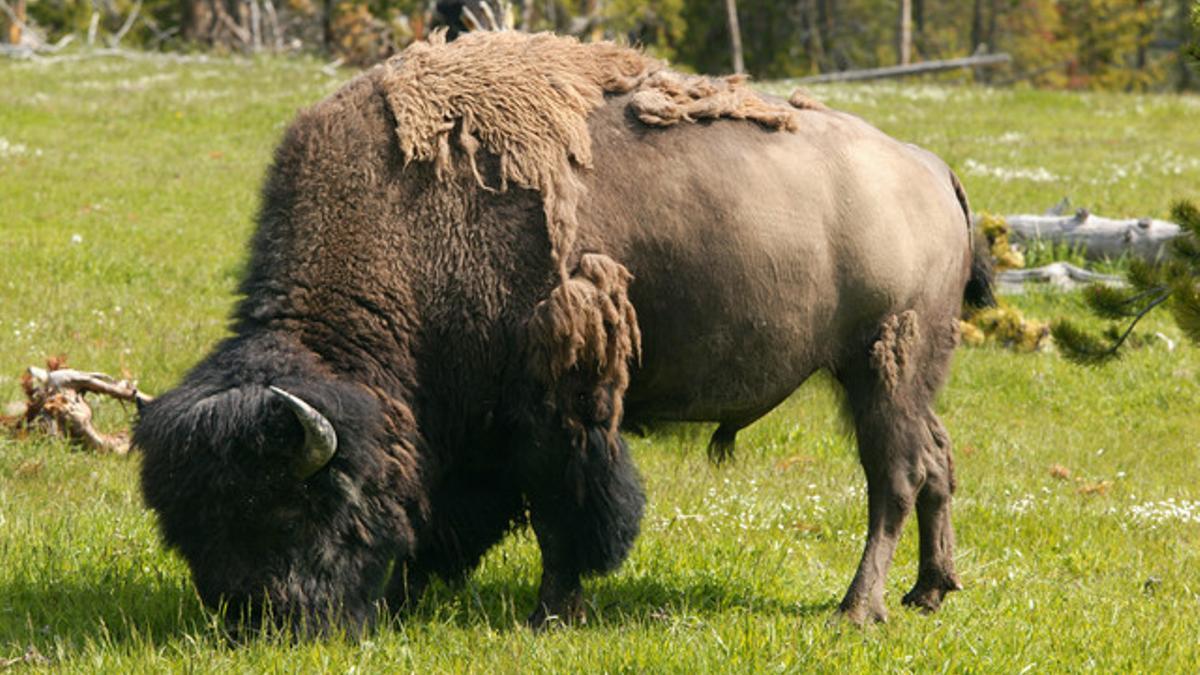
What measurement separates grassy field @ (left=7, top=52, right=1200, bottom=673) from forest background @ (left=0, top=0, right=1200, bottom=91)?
17.3 m

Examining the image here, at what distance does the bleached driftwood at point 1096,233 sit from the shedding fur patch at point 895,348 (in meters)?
8.02

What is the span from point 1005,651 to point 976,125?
67.7 ft

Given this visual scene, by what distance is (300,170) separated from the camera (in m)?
5.80

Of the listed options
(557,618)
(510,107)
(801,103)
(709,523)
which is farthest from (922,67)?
(557,618)

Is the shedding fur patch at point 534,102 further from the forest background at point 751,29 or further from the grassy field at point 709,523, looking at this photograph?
the forest background at point 751,29

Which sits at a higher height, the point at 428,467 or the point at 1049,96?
the point at 428,467

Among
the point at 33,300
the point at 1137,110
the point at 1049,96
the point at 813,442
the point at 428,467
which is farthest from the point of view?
the point at 1049,96

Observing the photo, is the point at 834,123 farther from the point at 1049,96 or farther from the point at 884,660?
the point at 1049,96

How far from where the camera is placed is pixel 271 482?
5277 millimetres

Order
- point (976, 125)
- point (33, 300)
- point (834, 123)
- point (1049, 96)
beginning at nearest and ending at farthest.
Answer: point (834, 123) < point (33, 300) < point (976, 125) < point (1049, 96)

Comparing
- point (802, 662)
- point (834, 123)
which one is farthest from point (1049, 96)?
point (802, 662)

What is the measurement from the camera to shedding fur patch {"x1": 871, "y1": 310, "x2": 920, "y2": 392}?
6.30m

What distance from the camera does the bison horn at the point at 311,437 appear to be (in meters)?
5.05

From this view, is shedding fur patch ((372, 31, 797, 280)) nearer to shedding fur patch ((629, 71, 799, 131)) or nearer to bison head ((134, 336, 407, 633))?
shedding fur patch ((629, 71, 799, 131))
